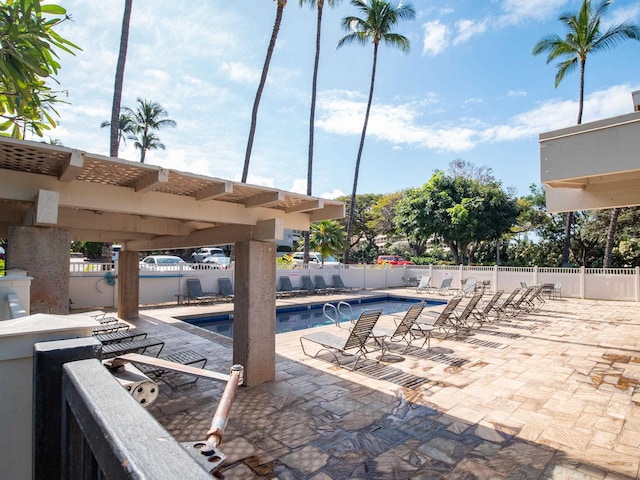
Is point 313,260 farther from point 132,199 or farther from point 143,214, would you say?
point 132,199

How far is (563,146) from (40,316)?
5.30 metres

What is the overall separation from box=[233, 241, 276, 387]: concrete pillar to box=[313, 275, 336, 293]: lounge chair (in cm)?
1358

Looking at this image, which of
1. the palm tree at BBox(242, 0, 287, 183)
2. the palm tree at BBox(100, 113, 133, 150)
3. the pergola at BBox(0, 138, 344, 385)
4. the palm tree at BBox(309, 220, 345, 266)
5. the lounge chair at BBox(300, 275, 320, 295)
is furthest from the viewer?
the palm tree at BBox(100, 113, 133, 150)

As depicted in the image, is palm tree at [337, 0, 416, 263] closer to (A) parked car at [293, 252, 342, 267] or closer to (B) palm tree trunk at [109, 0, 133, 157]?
(A) parked car at [293, 252, 342, 267]

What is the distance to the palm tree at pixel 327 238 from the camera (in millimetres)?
22766

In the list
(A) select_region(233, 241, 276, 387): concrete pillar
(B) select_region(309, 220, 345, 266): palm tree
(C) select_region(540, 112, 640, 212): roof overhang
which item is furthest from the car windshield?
(C) select_region(540, 112, 640, 212): roof overhang

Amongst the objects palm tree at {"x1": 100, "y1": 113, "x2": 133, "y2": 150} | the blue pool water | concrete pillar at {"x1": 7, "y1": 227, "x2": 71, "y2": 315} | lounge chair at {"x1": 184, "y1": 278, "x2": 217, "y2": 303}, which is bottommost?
the blue pool water

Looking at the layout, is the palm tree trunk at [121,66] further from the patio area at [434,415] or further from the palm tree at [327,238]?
the palm tree at [327,238]

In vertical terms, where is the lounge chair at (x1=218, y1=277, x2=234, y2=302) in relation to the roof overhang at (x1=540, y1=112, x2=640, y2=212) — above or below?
below

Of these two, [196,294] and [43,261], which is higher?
[43,261]

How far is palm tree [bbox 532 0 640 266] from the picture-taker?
18.7m

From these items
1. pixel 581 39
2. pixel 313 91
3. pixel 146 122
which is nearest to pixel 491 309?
pixel 313 91

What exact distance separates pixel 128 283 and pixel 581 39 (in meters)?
25.3

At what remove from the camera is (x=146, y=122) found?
30.7 meters
